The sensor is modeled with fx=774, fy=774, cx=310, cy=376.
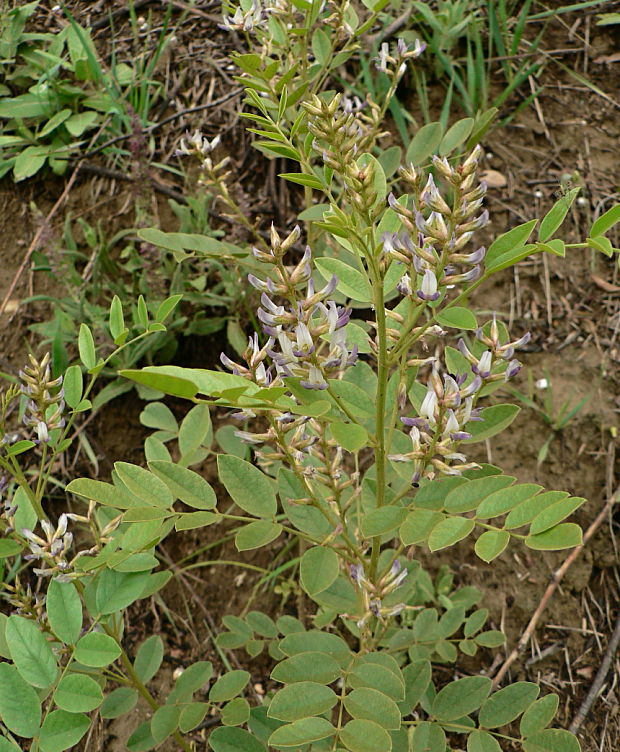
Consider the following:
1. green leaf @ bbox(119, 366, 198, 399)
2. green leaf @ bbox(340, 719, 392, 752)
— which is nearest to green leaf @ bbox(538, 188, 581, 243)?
green leaf @ bbox(119, 366, 198, 399)

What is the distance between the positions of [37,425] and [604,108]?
8.55 ft

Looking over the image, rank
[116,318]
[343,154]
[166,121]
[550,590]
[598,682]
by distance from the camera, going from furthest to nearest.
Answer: [166,121], [550,590], [598,682], [116,318], [343,154]

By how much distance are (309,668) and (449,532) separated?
431 millimetres

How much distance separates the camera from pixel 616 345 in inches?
103

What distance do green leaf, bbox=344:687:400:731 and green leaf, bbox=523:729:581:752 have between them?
0.32m

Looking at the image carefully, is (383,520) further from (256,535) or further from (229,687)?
(229,687)

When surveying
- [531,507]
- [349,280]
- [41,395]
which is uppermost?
[349,280]

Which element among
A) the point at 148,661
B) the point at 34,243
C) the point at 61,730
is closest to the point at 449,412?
the point at 61,730

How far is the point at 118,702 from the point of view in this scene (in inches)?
62.7

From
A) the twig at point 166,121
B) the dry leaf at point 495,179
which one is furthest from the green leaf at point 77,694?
the dry leaf at point 495,179

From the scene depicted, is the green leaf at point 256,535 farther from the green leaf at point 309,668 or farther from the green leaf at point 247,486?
the green leaf at point 309,668

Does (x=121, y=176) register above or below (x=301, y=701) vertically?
above

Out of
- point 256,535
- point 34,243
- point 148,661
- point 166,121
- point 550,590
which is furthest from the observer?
point 166,121

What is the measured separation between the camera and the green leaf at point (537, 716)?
56.4 inches
